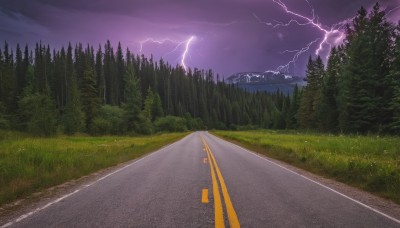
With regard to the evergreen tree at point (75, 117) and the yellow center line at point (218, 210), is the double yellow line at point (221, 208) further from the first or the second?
the evergreen tree at point (75, 117)

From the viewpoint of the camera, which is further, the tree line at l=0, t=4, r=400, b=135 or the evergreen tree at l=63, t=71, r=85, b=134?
the evergreen tree at l=63, t=71, r=85, b=134

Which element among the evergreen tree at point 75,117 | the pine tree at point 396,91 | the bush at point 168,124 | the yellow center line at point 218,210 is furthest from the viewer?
the bush at point 168,124

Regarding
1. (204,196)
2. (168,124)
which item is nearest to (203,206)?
(204,196)

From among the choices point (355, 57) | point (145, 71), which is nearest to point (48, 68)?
point (145, 71)

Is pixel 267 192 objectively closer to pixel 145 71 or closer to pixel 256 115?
pixel 145 71

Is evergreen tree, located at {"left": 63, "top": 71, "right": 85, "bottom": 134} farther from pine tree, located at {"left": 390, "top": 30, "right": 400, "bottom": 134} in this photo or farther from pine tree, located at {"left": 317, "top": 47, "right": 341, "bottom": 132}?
pine tree, located at {"left": 390, "top": 30, "right": 400, "bottom": 134}

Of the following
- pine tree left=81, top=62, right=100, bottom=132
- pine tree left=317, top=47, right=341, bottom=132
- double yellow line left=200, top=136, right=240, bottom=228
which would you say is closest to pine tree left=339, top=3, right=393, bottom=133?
pine tree left=317, top=47, right=341, bottom=132

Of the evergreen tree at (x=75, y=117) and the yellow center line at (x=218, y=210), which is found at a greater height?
the evergreen tree at (x=75, y=117)

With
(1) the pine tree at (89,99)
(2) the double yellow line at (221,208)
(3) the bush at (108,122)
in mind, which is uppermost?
(1) the pine tree at (89,99)

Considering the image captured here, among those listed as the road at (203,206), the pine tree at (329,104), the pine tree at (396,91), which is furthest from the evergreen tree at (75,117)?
the road at (203,206)

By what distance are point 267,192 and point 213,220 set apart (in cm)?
342

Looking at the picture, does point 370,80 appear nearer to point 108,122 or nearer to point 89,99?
point 108,122

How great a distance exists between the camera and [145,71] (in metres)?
146

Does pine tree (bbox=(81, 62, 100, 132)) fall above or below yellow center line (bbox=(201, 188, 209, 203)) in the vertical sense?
above
